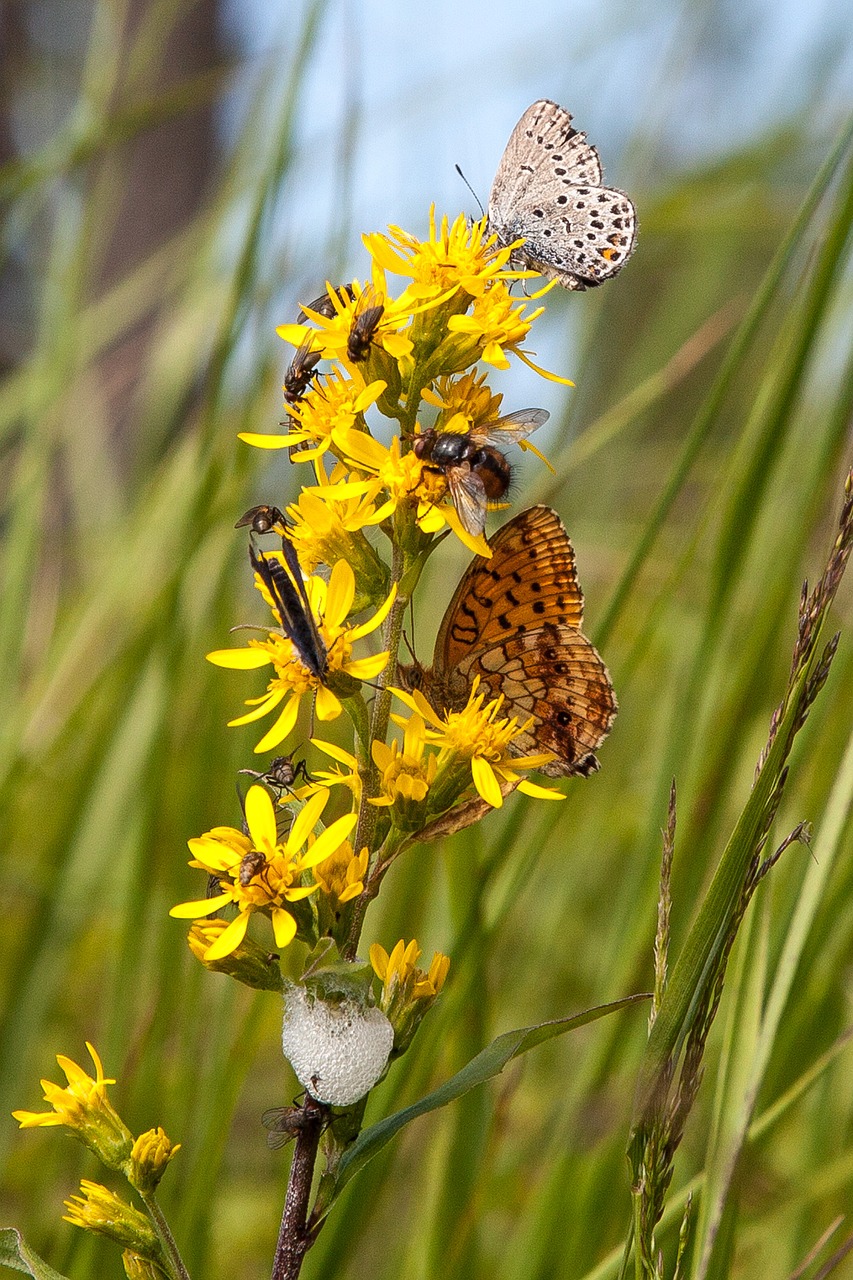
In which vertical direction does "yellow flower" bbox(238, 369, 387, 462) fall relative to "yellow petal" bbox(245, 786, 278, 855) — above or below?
above

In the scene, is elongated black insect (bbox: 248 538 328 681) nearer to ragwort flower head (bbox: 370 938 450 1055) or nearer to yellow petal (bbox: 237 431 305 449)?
yellow petal (bbox: 237 431 305 449)

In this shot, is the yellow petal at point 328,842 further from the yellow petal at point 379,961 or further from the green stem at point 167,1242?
the green stem at point 167,1242

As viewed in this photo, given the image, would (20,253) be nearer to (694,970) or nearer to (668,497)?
(668,497)

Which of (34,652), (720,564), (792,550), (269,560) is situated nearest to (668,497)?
(720,564)

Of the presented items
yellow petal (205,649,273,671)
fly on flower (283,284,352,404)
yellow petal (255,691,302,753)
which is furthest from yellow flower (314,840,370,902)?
fly on flower (283,284,352,404)

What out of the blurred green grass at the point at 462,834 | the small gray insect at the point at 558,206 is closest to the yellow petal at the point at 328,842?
the blurred green grass at the point at 462,834

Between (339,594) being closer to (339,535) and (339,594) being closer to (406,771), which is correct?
(339,535)
